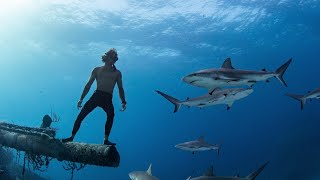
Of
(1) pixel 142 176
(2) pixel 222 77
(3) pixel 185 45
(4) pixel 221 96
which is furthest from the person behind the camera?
(3) pixel 185 45

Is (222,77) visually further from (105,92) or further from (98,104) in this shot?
(98,104)

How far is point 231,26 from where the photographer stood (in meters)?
40.2

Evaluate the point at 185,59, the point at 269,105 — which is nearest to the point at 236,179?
the point at 185,59

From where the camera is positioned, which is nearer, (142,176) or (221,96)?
(221,96)

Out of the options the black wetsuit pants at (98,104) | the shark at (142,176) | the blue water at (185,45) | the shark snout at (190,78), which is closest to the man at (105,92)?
the black wetsuit pants at (98,104)

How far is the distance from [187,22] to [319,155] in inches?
1240

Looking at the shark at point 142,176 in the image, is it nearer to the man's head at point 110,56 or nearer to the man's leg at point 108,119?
the man's leg at point 108,119

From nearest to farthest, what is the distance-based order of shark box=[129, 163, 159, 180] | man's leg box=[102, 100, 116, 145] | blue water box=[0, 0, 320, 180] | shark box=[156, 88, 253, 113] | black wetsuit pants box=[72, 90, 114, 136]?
shark box=[156, 88, 253, 113]
man's leg box=[102, 100, 116, 145]
black wetsuit pants box=[72, 90, 114, 136]
shark box=[129, 163, 159, 180]
blue water box=[0, 0, 320, 180]

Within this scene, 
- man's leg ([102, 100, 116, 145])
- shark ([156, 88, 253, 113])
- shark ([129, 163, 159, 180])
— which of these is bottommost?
shark ([129, 163, 159, 180])

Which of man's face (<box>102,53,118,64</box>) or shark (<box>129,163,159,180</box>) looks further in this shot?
shark (<box>129,163,159,180</box>)

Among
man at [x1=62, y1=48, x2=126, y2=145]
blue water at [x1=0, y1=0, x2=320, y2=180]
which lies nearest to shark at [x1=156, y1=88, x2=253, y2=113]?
man at [x1=62, y1=48, x2=126, y2=145]

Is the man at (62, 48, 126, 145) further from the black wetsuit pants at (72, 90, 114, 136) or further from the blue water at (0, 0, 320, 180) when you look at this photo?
the blue water at (0, 0, 320, 180)

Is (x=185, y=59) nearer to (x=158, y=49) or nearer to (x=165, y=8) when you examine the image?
(x=158, y=49)

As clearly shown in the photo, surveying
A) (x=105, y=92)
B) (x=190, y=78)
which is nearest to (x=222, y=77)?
(x=190, y=78)
